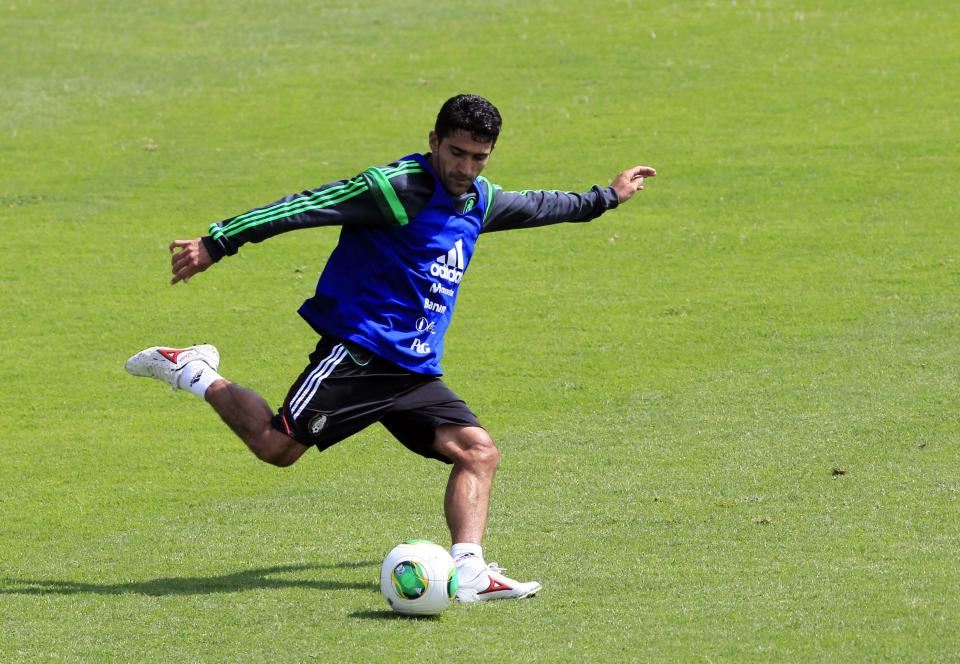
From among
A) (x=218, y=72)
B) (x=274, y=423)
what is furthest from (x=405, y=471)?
(x=218, y=72)

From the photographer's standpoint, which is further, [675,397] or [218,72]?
[218,72]

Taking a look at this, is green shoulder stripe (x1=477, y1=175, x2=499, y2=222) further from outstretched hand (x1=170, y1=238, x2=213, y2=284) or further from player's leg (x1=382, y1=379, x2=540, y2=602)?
outstretched hand (x1=170, y1=238, x2=213, y2=284)

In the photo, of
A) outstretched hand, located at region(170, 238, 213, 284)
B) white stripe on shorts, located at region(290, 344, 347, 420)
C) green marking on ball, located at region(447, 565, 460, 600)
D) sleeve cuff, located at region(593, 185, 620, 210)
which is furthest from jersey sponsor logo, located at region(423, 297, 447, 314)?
green marking on ball, located at region(447, 565, 460, 600)

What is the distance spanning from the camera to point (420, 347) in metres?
7.51

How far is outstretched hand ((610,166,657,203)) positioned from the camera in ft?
27.4

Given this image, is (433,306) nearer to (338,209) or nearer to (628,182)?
(338,209)

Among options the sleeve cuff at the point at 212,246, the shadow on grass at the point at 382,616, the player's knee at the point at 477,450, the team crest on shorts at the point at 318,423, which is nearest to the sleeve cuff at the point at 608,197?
the player's knee at the point at 477,450

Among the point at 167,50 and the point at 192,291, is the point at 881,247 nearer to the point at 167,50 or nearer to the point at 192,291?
the point at 192,291

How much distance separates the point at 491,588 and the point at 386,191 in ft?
6.36

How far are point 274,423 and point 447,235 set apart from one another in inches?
50.8

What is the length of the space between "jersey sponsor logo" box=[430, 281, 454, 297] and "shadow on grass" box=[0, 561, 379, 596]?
4.84ft

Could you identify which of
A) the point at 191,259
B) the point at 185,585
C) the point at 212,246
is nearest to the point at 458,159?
the point at 212,246

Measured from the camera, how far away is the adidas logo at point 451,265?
24.5ft

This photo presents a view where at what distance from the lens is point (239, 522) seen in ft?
28.6
